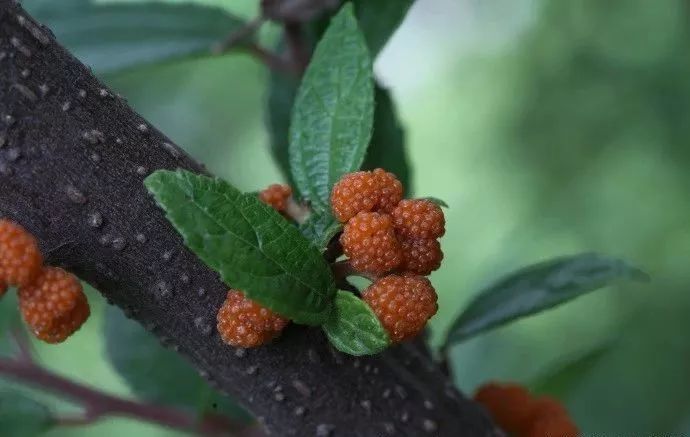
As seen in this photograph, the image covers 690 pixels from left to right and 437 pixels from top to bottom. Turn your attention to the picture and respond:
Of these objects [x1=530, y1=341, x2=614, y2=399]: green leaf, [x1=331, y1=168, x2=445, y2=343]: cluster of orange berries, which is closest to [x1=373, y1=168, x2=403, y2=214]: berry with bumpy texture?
[x1=331, y1=168, x2=445, y2=343]: cluster of orange berries

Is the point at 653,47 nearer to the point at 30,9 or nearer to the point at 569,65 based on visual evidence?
the point at 569,65

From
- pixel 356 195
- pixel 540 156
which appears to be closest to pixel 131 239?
pixel 356 195

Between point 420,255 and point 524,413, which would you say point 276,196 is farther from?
point 524,413

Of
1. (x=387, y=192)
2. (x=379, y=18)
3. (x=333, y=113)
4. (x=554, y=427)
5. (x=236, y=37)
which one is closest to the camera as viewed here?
(x=387, y=192)

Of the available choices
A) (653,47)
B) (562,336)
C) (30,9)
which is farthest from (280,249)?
(653,47)

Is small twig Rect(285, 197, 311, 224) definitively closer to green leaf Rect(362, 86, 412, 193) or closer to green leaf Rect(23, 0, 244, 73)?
green leaf Rect(362, 86, 412, 193)
